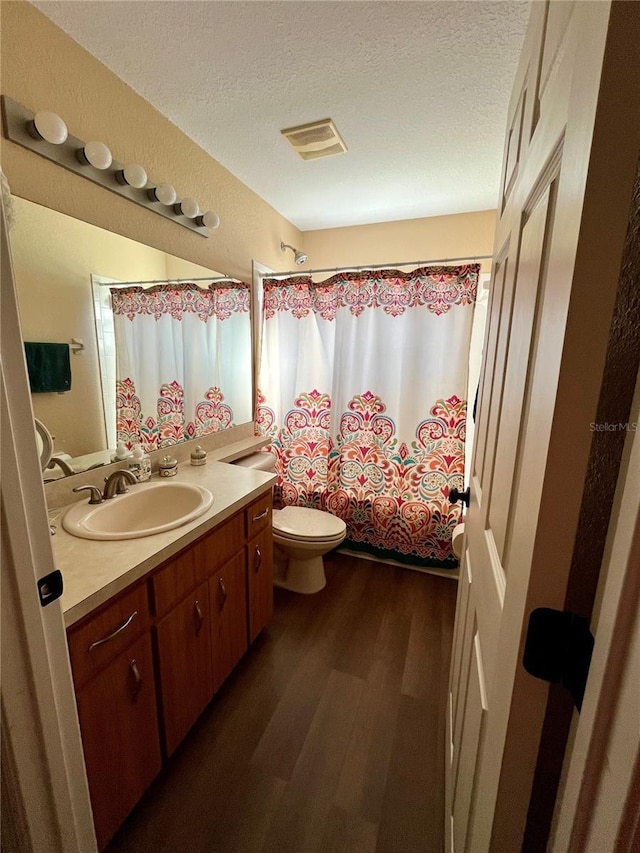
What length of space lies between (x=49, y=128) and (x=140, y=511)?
132cm

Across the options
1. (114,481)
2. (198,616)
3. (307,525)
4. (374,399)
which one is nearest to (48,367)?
(114,481)

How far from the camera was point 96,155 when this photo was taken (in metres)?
1.18

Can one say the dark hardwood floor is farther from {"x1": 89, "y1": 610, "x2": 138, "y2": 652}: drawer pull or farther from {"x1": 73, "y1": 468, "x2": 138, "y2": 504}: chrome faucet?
{"x1": 73, "y1": 468, "x2": 138, "y2": 504}: chrome faucet

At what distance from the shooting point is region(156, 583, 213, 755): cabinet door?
111 centimetres

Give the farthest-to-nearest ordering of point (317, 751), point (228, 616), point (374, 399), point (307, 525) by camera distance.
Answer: point (374, 399)
point (307, 525)
point (228, 616)
point (317, 751)

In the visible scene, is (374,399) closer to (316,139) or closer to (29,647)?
(316,139)

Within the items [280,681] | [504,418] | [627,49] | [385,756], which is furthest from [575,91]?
[280,681]

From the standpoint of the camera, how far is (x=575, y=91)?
0.38 m

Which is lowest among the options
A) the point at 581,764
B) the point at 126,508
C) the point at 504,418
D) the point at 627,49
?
the point at 126,508

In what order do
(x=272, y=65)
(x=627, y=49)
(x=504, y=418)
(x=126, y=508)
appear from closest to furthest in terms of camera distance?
(x=627, y=49) < (x=504, y=418) < (x=272, y=65) < (x=126, y=508)

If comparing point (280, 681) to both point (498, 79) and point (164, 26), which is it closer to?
point (164, 26)

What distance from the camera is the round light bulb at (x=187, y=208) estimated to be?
1610mm

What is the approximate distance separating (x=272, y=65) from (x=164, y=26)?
1.19 ft

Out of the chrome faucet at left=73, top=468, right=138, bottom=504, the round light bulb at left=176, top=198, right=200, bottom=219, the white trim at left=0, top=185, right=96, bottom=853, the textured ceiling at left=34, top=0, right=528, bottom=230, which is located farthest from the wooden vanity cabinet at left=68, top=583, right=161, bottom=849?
the textured ceiling at left=34, top=0, right=528, bottom=230
